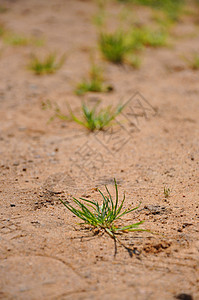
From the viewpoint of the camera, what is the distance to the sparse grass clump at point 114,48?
3764 mm

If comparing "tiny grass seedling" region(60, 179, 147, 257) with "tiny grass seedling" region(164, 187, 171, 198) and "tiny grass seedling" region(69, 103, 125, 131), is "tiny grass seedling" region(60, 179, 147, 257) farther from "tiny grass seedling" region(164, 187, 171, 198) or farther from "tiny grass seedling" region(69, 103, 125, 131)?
"tiny grass seedling" region(69, 103, 125, 131)

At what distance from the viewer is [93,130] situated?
2.57 metres

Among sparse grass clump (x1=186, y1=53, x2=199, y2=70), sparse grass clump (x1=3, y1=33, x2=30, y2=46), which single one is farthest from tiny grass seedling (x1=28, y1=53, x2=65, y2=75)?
sparse grass clump (x1=186, y1=53, x2=199, y2=70)

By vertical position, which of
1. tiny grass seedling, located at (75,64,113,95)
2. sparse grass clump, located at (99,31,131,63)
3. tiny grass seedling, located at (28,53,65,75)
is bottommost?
tiny grass seedling, located at (75,64,113,95)

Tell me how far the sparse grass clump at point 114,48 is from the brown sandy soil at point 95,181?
14cm

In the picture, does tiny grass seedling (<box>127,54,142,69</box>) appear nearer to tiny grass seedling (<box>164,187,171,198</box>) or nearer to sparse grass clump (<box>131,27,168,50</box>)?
sparse grass clump (<box>131,27,168,50</box>)

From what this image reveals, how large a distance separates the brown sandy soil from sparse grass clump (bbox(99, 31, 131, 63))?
14 cm

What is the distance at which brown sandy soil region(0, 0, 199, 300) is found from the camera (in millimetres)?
1316

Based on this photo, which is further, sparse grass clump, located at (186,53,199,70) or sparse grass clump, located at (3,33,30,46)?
sparse grass clump, located at (3,33,30,46)

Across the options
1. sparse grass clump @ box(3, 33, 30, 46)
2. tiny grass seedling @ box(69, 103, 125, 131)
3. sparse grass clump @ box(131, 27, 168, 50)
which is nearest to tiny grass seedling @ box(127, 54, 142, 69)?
sparse grass clump @ box(131, 27, 168, 50)

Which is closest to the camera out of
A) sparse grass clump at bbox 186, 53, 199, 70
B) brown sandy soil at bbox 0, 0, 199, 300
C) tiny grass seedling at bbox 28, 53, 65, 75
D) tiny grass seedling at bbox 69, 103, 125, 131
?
brown sandy soil at bbox 0, 0, 199, 300

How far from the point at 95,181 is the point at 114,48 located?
7.33 feet

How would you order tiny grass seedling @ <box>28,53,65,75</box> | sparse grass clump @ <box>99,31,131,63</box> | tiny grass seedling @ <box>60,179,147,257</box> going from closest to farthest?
tiny grass seedling @ <box>60,179,147,257</box> → tiny grass seedling @ <box>28,53,65,75</box> → sparse grass clump @ <box>99,31,131,63</box>

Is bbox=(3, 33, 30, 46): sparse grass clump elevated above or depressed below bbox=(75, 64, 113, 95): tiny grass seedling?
above
